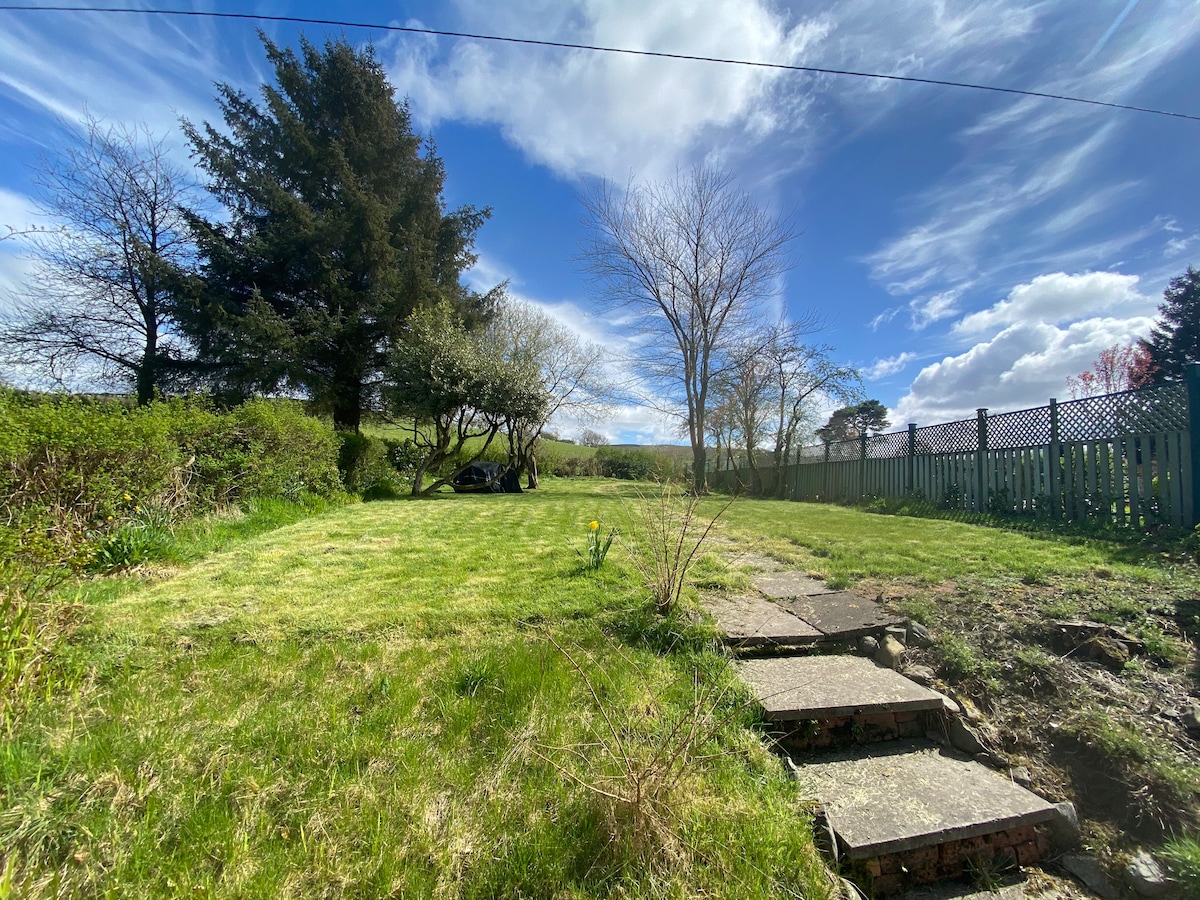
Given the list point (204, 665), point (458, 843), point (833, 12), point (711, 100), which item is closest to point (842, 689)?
point (458, 843)

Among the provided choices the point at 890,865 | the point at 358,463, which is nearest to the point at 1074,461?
the point at 890,865

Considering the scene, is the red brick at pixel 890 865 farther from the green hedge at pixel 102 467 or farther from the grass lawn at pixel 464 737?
the green hedge at pixel 102 467

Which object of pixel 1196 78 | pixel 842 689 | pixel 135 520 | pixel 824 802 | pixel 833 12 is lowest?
pixel 824 802

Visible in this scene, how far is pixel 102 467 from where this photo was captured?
12.9 feet

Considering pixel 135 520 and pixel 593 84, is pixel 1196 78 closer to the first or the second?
pixel 593 84

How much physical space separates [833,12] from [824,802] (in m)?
6.65

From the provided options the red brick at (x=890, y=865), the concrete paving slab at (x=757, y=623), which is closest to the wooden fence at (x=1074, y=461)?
the concrete paving slab at (x=757, y=623)

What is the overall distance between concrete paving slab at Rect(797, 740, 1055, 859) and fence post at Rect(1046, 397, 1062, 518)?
6.76m

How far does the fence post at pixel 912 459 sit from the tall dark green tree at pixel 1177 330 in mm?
19884

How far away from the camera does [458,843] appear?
4.15ft

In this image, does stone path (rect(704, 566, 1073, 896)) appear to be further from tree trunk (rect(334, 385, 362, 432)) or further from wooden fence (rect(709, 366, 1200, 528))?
tree trunk (rect(334, 385, 362, 432))

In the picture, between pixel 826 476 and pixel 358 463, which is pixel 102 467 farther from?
pixel 826 476

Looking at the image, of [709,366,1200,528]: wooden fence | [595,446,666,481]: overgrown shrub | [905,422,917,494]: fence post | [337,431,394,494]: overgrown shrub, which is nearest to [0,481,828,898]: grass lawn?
[709,366,1200,528]: wooden fence

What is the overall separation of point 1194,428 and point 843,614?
573cm
